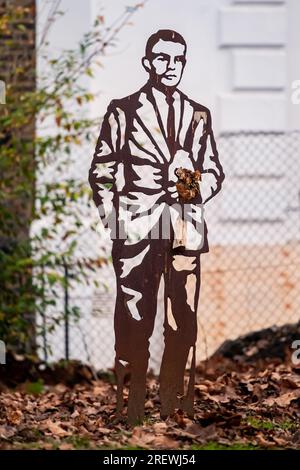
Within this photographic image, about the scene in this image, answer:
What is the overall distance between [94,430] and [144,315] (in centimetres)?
62

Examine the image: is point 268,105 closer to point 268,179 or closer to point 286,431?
point 268,179

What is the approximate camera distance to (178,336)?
6.23m

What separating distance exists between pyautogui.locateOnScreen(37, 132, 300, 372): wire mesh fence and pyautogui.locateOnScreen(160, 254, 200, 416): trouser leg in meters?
4.63

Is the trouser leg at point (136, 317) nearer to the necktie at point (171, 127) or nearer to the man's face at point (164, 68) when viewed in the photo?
the necktie at point (171, 127)

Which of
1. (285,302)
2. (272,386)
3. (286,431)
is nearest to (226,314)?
(285,302)

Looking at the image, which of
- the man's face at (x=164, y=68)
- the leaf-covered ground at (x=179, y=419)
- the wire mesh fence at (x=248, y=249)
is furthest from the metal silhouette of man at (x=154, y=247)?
the wire mesh fence at (x=248, y=249)

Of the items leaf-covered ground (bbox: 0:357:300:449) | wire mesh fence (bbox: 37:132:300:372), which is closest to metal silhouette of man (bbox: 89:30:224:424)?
leaf-covered ground (bbox: 0:357:300:449)

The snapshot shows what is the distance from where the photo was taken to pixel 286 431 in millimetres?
6098

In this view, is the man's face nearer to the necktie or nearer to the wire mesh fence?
the necktie

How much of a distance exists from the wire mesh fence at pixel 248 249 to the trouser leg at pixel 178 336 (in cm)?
463

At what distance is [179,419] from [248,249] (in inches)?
209

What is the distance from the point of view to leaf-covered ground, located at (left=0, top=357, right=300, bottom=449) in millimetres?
5602

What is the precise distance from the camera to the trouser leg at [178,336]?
618cm

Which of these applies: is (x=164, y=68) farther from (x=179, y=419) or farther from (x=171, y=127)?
(x=179, y=419)
